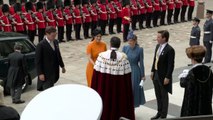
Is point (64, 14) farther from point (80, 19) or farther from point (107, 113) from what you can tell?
point (107, 113)

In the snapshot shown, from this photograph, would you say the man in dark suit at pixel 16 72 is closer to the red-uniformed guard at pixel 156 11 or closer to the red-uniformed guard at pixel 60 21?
the red-uniformed guard at pixel 60 21

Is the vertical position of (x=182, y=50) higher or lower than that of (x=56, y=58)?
lower

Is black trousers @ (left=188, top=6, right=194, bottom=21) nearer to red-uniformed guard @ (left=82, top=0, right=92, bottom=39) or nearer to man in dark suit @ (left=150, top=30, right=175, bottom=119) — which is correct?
red-uniformed guard @ (left=82, top=0, right=92, bottom=39)

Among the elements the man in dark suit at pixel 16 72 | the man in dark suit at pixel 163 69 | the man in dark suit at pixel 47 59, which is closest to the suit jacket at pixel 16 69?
the man in dark suit at pixel 16 72

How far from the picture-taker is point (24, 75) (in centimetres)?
978

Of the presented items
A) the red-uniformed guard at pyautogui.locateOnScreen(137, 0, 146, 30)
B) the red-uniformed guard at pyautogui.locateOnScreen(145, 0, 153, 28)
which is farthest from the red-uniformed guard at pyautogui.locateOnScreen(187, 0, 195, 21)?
the red-uniformed guard at pyautogui.locateOnScreen(137, 0, 146, 30)

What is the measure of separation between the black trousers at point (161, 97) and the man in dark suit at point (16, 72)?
2940mm

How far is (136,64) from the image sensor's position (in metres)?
8.26

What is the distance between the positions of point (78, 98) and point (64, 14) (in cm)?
1204

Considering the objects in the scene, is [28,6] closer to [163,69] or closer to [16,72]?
[16,72]

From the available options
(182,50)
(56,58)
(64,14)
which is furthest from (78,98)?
(64,14)

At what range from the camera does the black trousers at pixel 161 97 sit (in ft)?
25.9

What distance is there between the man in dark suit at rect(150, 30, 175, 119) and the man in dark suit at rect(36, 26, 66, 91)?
1.69 meters

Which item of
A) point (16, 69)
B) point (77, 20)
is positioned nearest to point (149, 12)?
point (77, 20)
